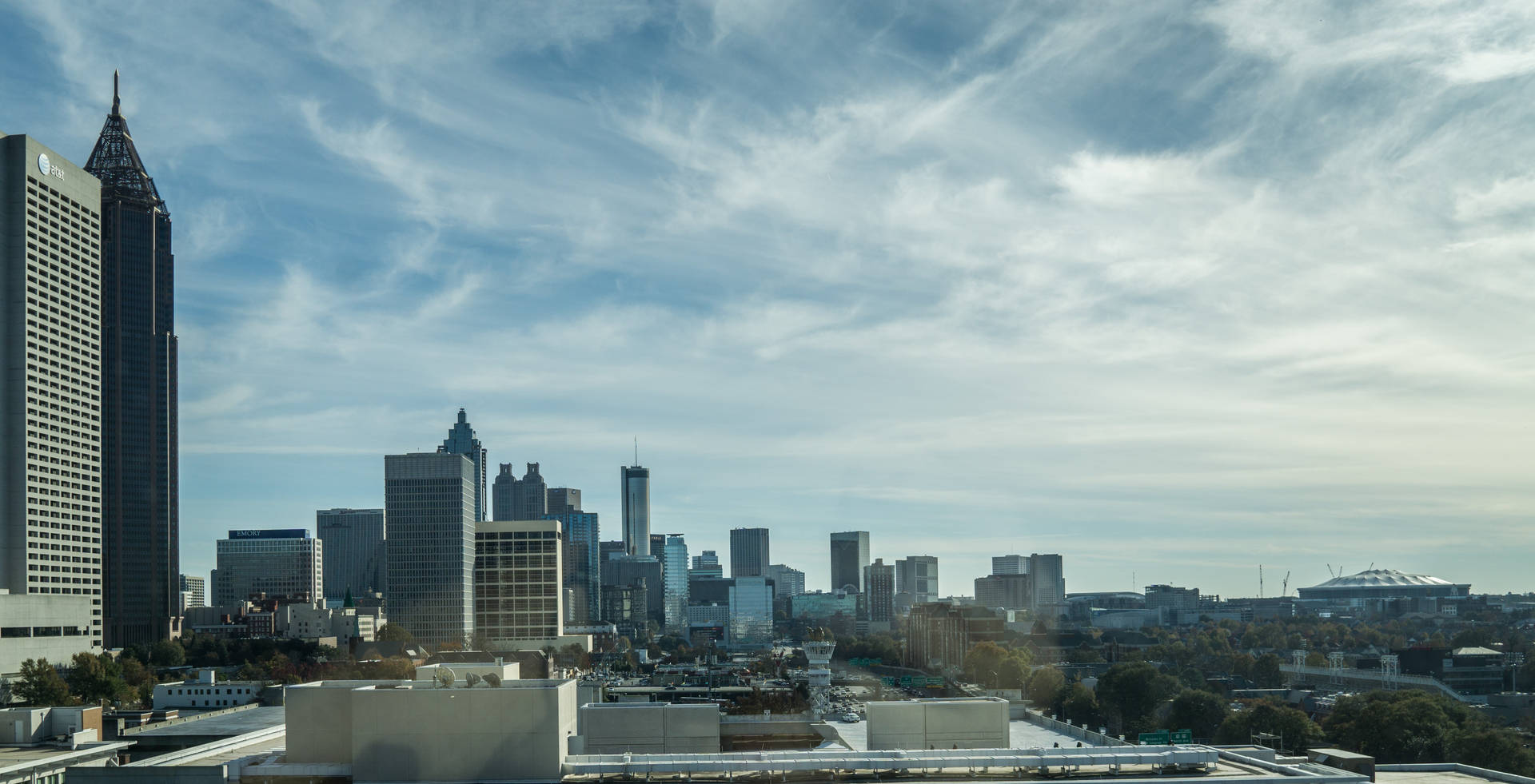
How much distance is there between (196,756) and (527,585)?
5508 inches

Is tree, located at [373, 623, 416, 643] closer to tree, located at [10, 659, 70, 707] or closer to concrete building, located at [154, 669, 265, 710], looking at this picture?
concrete building, located at [154, 669, 265, 710]

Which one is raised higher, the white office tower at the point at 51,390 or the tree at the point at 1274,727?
the white office tower at the point at 51,390

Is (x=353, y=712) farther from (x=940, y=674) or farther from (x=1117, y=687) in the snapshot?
(x=940, y=674)

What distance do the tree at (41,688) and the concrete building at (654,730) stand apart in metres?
69.2

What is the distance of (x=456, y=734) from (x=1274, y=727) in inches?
2954

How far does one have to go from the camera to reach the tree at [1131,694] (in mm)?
114500

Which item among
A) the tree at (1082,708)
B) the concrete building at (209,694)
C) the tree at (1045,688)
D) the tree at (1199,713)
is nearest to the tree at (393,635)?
the concrete building at (209,694)

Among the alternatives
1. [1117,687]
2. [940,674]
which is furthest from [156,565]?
[1117,687]

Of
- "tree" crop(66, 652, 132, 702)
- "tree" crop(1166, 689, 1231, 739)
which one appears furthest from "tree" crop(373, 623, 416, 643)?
"tree" crop(1166, 689, 1231, 739)

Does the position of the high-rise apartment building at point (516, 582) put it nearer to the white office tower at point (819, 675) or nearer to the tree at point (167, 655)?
the tree at point (167, 655)

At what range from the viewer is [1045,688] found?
130 m

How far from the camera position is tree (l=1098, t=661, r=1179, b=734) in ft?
376

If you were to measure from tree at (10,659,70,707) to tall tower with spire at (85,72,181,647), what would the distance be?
93911 millimetres

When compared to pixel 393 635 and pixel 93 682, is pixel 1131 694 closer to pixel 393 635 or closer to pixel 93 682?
pixel 93 682
